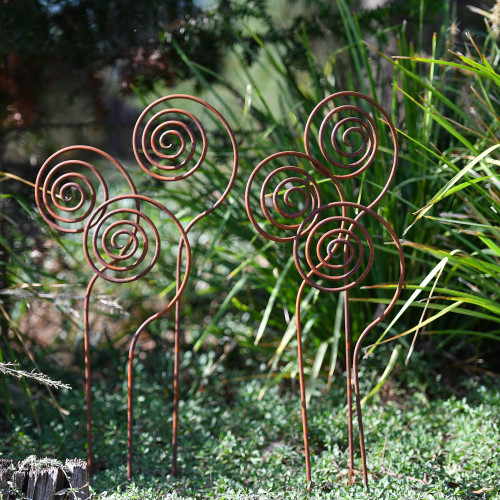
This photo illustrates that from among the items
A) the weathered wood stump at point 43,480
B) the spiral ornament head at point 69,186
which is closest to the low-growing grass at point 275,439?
the weathered wood stump at point 43,480

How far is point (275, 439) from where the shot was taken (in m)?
2.34

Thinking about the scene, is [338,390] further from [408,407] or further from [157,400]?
[157,400]

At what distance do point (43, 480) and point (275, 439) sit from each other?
3.11ft

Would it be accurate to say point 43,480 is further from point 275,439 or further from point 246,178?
point 246,178

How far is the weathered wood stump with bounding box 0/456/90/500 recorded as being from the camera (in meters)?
1.70

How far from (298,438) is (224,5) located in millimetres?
2164

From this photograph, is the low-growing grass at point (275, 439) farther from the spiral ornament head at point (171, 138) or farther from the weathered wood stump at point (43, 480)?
the spiral ornament head at point (171, 138)

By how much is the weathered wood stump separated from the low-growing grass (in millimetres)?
102

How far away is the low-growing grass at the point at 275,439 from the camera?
192 cm

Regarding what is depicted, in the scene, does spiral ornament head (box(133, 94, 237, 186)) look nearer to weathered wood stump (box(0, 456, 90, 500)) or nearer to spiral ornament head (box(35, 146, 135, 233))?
spiral ornament head (box(35, 146, 135, 233))

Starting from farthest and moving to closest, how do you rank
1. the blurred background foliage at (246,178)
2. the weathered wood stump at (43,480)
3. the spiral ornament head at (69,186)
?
the blurred background foliage at (246,178) → the spiral ornament head at (69,186) → the weathered wood stump at (43,480)

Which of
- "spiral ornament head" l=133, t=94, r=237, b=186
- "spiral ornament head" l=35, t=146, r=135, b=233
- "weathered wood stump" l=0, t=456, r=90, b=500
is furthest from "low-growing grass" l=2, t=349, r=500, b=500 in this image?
"spiral ornament head" l=133, t=94, r=237, b=186

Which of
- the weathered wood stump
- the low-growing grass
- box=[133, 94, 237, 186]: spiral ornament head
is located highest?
box=[133, 94, 237, 186]: spiral ornament head

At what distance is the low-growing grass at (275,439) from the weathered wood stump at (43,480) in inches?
4.0
